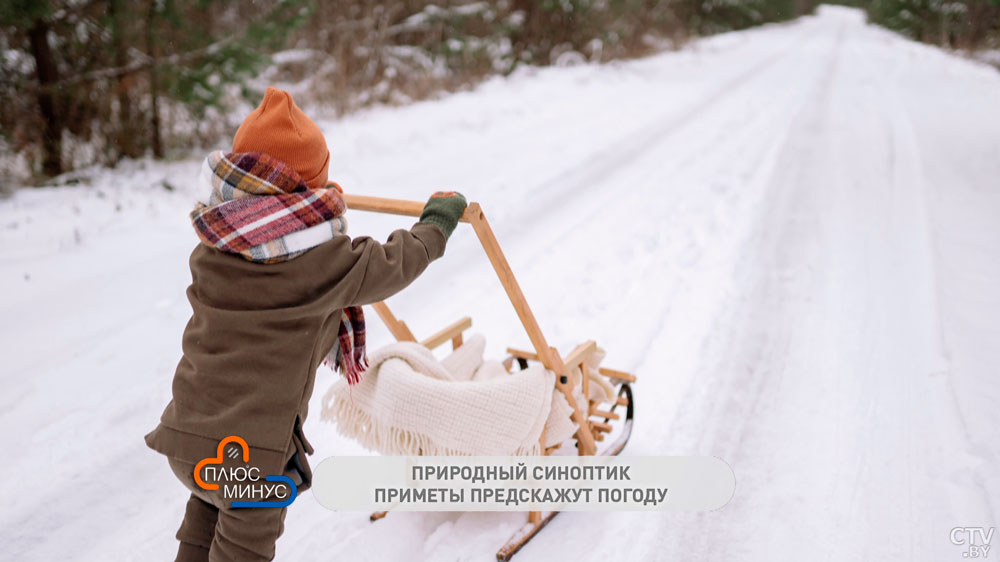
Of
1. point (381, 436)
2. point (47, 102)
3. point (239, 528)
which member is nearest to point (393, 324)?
point (381, 436)

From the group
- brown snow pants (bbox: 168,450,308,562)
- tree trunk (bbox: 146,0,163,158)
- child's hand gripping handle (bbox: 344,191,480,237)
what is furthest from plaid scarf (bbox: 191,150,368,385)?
tree trunk (bbox: 146,0,163,158)

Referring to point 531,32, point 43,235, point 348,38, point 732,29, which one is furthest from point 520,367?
point 732,29

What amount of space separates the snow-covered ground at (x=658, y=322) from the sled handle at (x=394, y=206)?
1.20 meters

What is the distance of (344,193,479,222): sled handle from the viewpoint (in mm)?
2004

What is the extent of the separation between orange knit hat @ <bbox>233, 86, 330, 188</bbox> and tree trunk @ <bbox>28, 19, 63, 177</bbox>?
575cm

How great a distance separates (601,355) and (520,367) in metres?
0.48

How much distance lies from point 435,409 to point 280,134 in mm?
1037

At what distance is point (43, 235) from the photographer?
4812 mm

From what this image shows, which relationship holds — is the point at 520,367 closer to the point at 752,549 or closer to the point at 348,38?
the point at 752,549

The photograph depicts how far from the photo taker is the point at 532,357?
289 cm

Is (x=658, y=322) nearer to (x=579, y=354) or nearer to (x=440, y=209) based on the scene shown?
(x=579, y=354)

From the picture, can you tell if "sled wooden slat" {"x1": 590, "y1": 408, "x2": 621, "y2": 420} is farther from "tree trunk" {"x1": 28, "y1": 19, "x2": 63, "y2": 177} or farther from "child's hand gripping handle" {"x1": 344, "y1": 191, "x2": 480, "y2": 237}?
"tree trunk" {"x1": 28, "y1": 19, "x2": 63, "y2": 177}

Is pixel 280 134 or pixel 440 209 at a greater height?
pixel 280 134

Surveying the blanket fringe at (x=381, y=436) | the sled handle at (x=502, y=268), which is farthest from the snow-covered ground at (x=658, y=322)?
the sled handle at (x=502, y=268)
